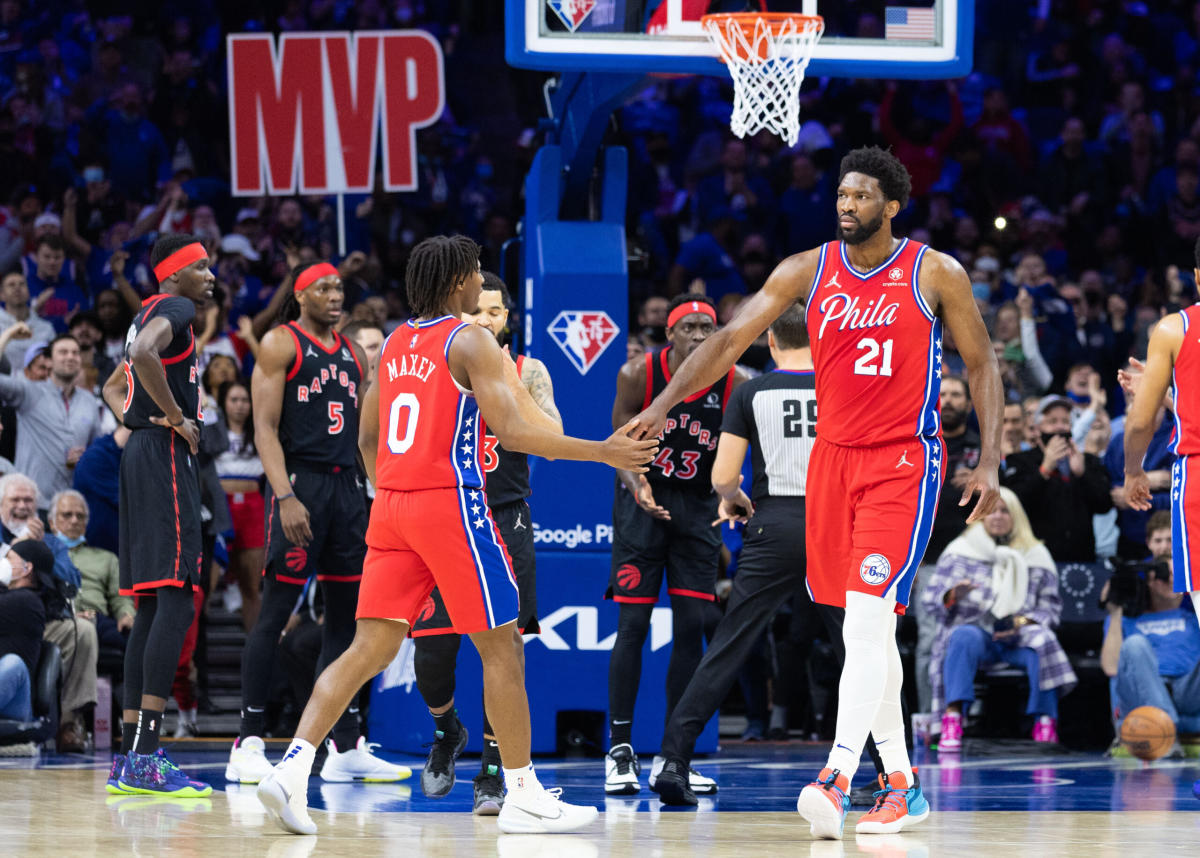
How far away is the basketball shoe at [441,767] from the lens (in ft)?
24.9

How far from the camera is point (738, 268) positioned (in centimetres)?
1591

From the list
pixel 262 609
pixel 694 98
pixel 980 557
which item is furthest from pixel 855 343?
pixel 694 98

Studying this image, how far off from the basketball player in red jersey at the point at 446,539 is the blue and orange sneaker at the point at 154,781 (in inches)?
64.0

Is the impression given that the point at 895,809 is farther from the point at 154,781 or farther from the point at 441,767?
the point at 154,781

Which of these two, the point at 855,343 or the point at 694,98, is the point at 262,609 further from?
the point at 694,98

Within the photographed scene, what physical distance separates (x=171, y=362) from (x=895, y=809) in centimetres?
393

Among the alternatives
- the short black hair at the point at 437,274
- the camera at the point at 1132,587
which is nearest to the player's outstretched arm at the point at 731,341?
the short black hair at the point at 437,274

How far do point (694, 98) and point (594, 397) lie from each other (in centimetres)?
899

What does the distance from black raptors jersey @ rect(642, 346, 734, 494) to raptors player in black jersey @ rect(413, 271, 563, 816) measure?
1012mm

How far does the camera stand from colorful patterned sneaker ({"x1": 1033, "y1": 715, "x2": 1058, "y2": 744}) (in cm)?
1112

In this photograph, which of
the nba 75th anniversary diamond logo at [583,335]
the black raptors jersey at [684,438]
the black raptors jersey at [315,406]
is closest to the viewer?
the black raptors jersey at [315,406]

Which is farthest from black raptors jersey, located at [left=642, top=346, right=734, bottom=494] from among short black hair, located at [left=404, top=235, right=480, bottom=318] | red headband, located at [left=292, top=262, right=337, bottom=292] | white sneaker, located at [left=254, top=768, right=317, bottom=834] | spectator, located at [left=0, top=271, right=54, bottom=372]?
spectator, located at [left=0, top=271, right=54, bottom=372]

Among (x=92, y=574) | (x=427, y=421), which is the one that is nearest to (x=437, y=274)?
(x=427, y=421)

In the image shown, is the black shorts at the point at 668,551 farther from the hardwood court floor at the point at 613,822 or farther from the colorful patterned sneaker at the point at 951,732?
the colorful patterned sneaker at the point at 951,732
